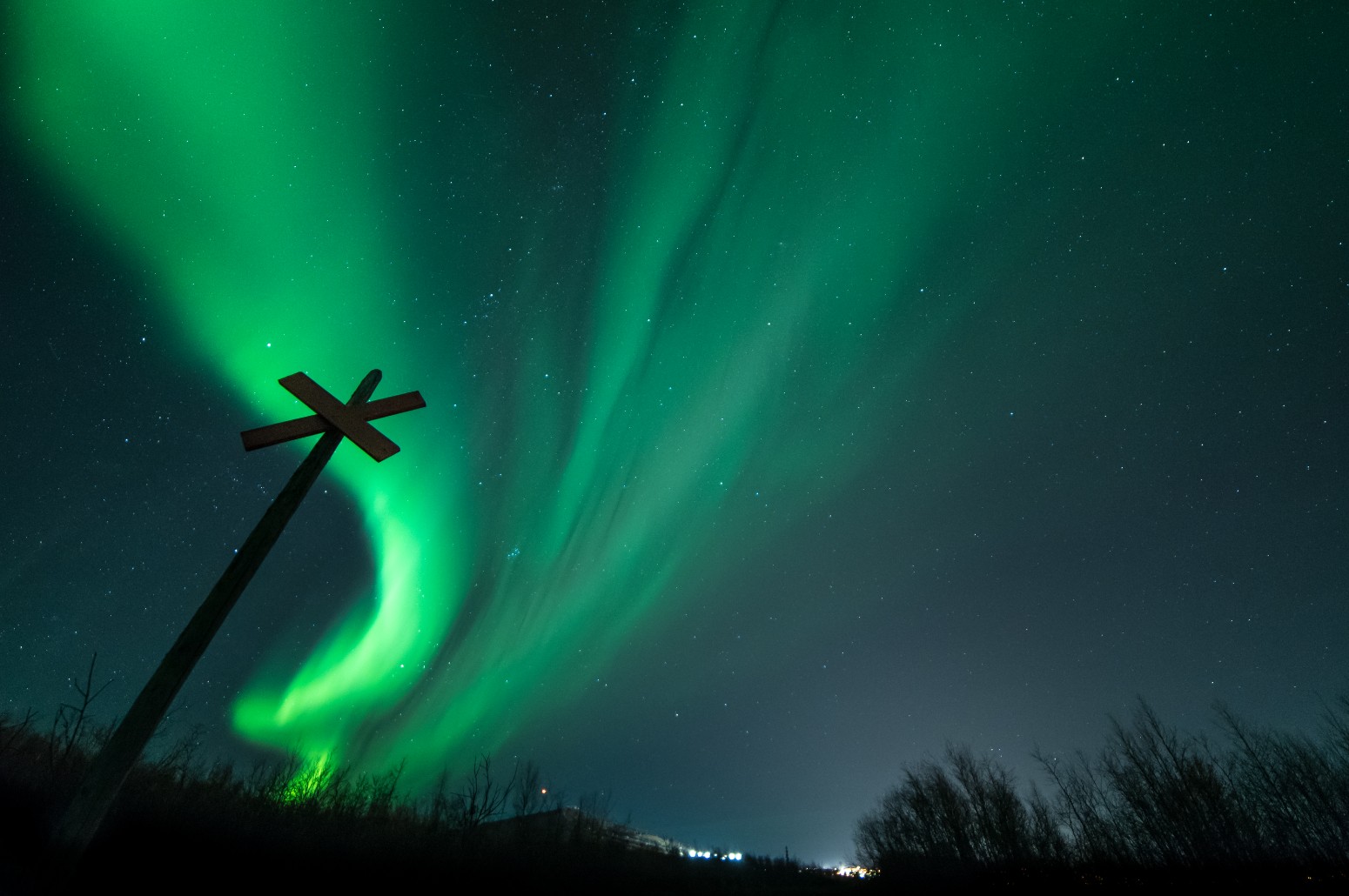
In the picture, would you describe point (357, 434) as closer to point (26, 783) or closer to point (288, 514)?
point (288, 514)

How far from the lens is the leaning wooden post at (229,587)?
242 centimetres

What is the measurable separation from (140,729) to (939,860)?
52.8 m

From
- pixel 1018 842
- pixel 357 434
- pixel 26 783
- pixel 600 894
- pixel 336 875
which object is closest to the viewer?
pixel 357 434

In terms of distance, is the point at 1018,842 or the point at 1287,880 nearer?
the point at 1287,880

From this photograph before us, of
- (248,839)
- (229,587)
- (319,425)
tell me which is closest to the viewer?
(229,587)

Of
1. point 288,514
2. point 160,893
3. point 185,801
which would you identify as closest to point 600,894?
point 160,893

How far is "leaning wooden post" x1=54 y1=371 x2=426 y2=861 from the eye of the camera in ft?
7.93

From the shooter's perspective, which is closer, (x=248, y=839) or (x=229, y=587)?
(x=229, y=587)

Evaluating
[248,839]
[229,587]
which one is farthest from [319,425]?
[248,839]

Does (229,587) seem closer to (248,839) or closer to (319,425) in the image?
(319,425)

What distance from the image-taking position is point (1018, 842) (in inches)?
1563

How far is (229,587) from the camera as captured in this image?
3.00 m

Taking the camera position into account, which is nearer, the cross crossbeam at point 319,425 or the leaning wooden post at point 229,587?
the leaning wooden post at point 229,587

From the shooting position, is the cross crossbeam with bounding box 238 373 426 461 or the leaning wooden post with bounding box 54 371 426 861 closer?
the leaning wooden post with bounding box 54 371 426 861
